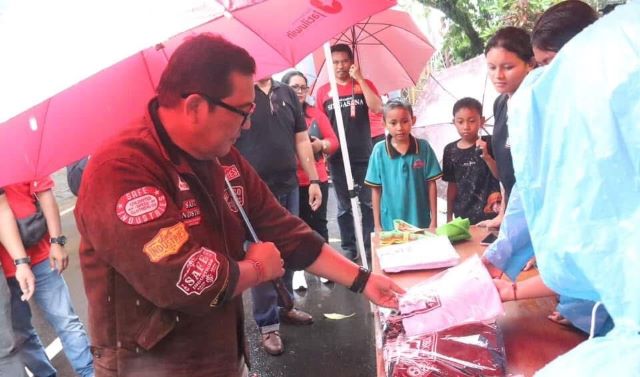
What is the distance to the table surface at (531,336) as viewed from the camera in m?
1.28

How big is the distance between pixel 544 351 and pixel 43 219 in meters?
2.59

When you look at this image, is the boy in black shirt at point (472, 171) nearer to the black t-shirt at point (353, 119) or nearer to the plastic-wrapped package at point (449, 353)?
the black t-shirt at point (353, 119)

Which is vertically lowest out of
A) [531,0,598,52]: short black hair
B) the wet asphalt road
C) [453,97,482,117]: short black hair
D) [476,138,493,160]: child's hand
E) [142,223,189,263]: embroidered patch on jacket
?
the wet asphalt road

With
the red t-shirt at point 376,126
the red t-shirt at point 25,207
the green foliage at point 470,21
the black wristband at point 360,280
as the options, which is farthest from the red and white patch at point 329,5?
the green foliage at point 470,21

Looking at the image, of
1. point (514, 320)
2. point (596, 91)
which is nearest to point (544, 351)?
point (514, 320)

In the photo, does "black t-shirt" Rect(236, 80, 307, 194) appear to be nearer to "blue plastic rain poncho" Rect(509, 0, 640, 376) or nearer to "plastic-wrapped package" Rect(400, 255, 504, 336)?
"plastic-wrapped package" Rect(400, 255, 504, 336)

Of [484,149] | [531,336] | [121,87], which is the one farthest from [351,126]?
Result: [531,336]

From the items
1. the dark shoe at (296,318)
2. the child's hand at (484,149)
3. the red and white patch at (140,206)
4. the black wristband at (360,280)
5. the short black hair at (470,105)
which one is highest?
the short black hair at (470,105)

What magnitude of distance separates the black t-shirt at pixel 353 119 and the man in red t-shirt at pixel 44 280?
2345mm

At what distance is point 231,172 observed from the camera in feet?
5.63

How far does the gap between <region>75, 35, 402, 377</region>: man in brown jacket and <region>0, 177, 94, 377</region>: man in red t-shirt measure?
160cm

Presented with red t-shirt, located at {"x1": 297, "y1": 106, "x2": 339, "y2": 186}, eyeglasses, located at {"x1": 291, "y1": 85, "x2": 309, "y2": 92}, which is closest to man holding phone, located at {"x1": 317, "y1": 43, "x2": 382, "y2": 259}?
red t-shirt, located at {"x1": 297, "y1": 106, "x2": 339, "y2": 186}

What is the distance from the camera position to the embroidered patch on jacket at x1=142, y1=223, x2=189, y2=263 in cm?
115

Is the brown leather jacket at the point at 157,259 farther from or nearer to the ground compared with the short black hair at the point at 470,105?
nearer to the ground
